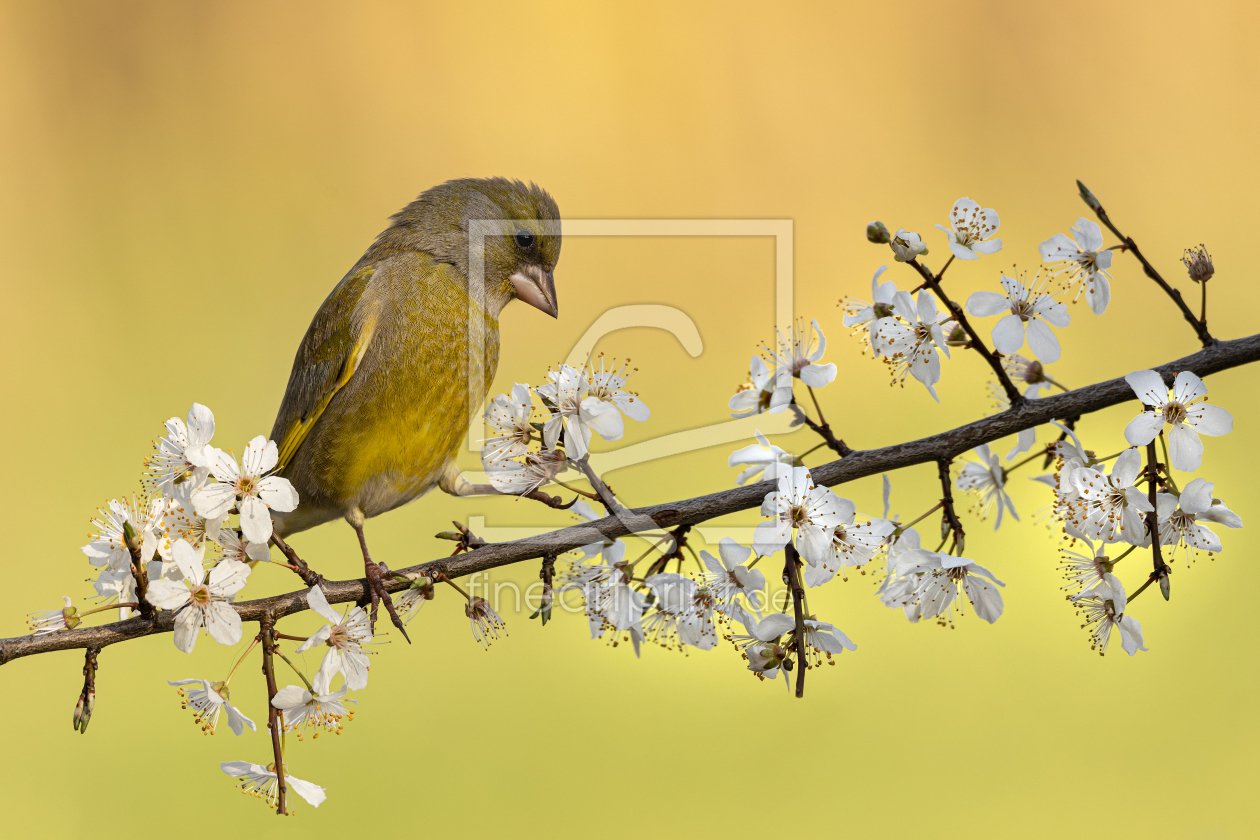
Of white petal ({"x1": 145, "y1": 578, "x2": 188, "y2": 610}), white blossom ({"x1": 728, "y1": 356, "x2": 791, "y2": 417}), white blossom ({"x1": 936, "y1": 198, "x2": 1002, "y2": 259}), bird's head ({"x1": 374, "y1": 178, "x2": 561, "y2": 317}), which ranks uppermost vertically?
bird's head ({"x1": 374, "y1": 178, "x2": 561, "y2": 317})

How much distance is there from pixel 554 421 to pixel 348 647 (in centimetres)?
44

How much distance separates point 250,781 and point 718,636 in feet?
2.29

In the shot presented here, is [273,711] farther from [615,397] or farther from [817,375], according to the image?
[817,375]

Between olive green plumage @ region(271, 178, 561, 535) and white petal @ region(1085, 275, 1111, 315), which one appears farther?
olive green plumage @ region(271, 178, 561, 535)

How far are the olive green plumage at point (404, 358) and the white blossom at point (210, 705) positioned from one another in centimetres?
56

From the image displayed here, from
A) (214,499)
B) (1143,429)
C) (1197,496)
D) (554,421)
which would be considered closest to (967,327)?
(1143,429)

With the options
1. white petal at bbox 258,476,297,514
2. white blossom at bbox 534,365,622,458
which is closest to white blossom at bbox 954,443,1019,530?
white blossom at bbox 534,365,622,458

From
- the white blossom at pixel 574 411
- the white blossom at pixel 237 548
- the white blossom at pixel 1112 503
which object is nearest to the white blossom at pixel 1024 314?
the white blossom at pixel 1112 503

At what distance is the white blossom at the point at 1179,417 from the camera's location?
1.16 meters

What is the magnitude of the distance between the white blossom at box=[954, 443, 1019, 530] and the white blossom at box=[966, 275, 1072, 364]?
0.75ft

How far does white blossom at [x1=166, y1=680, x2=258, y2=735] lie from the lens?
1257 mm

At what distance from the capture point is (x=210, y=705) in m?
1.28

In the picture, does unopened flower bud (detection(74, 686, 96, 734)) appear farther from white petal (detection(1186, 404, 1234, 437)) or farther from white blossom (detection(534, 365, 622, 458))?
white petal (detection(1186, 404, 1234, 437))

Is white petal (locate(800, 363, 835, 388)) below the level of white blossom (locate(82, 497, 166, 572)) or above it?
above
